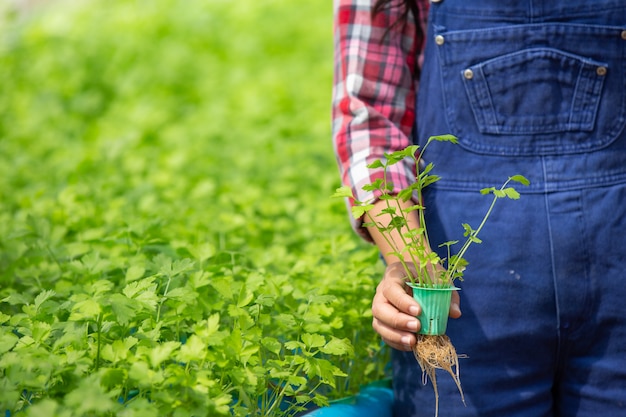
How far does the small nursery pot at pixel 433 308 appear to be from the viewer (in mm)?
1354

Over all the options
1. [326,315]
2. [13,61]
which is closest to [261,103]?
[13,61]

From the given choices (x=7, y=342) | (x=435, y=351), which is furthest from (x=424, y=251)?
(x=7, y=342)

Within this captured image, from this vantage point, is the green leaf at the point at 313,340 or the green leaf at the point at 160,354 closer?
the green leaf at the point at 160,354

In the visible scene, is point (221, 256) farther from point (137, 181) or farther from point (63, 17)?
point (63, 17)

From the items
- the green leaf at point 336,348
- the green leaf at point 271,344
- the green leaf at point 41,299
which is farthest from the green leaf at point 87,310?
the green leaf at point 336,348

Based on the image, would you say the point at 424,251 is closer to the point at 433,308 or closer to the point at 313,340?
the point at 433,308

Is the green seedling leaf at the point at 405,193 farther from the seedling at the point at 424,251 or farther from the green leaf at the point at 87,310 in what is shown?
the green leaf at the point at 87,310

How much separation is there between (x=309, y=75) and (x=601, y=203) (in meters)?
4.32

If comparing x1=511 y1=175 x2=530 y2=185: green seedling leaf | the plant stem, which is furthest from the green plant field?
x1=511 y1=175 x2=530 y2=185: green seedling leaf

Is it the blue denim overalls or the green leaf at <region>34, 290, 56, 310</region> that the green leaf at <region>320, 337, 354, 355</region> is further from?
the green leaf at <region>34, 290, 56, 310</region>

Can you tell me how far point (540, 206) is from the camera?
1.52 m

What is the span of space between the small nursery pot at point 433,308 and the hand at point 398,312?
2 centimetres

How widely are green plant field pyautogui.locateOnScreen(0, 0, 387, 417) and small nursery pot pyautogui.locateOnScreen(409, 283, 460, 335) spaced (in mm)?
259

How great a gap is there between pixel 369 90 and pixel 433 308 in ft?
1.87
